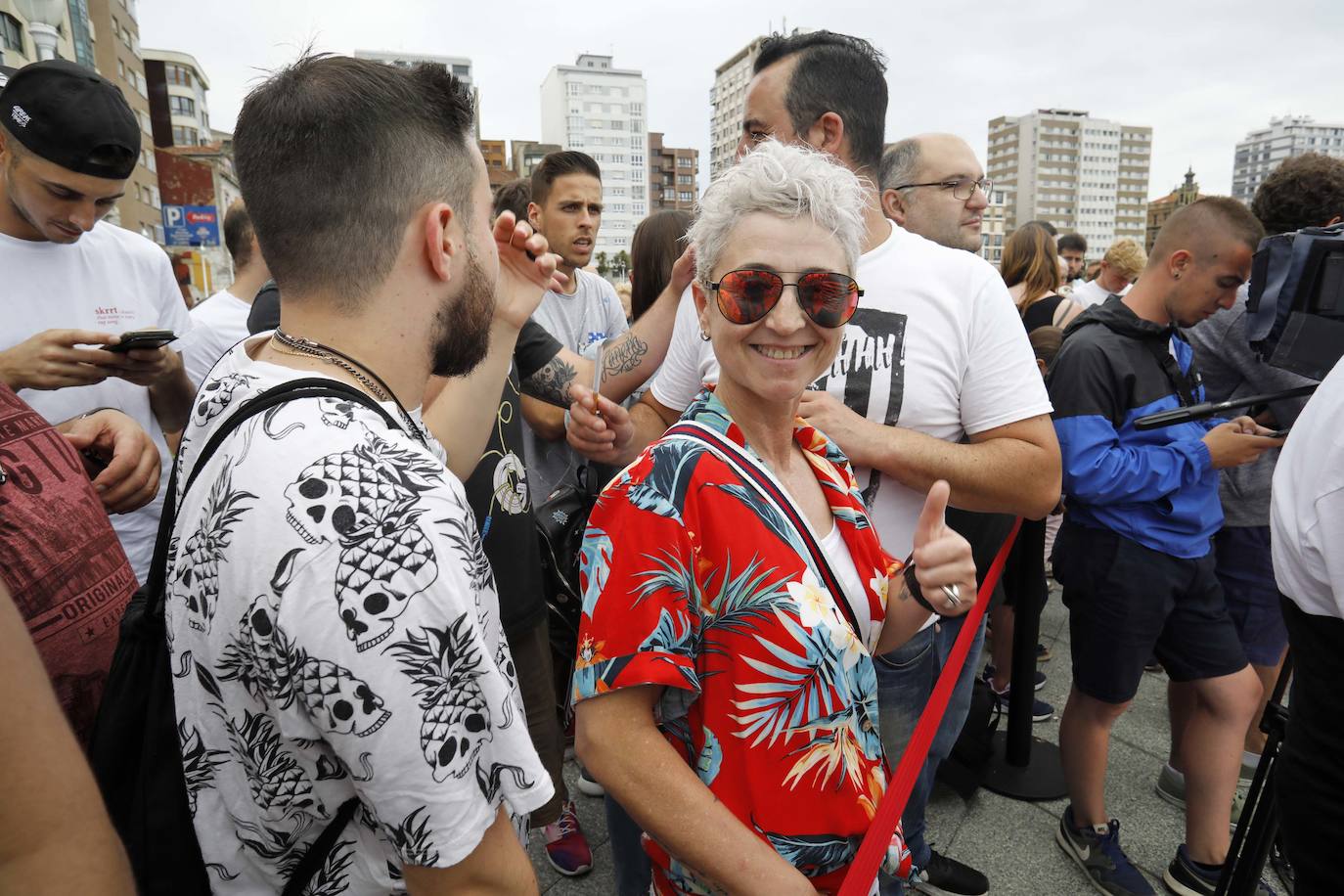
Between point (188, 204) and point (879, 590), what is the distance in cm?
2847

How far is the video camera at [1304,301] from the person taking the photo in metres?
2.09

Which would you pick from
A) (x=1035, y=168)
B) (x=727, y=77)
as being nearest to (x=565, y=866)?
(x=727, y=77)

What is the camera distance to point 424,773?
0.95 meters

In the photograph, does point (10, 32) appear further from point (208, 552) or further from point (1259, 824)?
point (1259, 824)

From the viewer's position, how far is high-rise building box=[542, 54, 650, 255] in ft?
339

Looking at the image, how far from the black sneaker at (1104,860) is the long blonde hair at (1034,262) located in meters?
4.29

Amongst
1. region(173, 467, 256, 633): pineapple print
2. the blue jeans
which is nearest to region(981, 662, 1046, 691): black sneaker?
the blue jeans

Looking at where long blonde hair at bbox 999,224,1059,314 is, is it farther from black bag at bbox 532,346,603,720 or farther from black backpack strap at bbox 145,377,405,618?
black backpack strap at bbox 145,377,405,618

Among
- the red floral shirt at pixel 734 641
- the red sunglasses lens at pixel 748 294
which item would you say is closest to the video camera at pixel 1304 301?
the red sunglasses lens at pixel 748 294

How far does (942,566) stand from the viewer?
4.66 feet

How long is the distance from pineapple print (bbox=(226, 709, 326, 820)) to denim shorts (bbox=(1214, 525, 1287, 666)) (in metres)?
3.75

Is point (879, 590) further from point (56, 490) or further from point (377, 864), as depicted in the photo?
point (56, 490)

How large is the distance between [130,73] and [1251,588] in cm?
6222

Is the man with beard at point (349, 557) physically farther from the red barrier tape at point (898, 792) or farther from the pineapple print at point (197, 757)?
the red barrier tape at point (898, 792)
